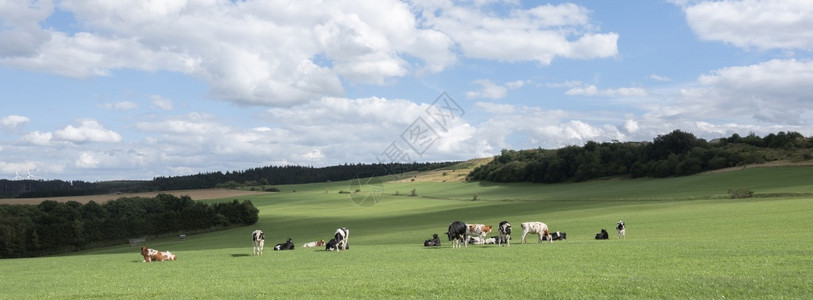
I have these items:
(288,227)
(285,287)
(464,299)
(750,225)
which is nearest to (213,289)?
(285,287)

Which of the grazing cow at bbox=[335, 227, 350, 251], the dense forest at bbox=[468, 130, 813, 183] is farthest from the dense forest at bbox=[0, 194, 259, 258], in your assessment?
the dense forest at bbox=[468, 130, 813, 183]

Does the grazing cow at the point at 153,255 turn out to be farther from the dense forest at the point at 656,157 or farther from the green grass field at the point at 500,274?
the dense forest at the point at 656,157

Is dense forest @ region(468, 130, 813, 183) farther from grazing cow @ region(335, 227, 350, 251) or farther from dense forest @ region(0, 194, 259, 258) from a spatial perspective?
grazing cow @ region(335, 227, 350, 251)

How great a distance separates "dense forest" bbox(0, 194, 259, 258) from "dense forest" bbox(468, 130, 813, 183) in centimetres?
6058

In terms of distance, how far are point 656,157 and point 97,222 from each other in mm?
90383

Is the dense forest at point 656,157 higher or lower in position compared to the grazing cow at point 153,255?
higher

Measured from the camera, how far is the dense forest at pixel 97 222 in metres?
70.6

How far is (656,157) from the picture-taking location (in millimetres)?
103500

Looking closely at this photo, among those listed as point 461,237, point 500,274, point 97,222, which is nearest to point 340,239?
point 461,237

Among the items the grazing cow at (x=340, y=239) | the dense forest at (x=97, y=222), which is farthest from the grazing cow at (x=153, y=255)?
the dense forest at (x=97, y=222)

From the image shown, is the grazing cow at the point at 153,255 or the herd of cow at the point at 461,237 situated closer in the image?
the grazing cow at the point at 153,255

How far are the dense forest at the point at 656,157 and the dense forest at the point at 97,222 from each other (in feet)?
199

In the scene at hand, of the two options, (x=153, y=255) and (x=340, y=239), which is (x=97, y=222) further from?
(x=340, y=239)

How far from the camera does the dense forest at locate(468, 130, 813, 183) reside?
301 ft
